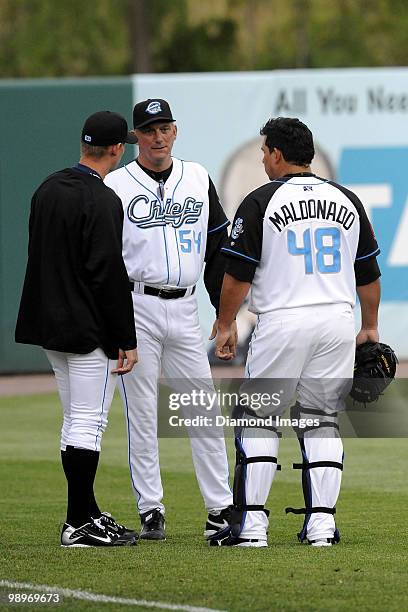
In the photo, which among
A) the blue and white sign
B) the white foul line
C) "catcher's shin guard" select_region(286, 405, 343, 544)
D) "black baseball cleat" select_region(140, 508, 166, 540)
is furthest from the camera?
the blue and white sign

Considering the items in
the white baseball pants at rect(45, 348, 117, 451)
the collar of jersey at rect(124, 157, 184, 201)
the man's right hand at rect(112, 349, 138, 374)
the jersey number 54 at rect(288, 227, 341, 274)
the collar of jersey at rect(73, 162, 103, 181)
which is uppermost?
the collar of jersey at rect(73, 162, 103, 181)

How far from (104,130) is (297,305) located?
1.28 meters

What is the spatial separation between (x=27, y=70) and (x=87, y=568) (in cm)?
2814

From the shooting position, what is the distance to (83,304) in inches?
261

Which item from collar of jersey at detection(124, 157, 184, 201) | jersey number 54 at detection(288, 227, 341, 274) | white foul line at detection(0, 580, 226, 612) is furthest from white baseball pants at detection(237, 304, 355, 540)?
white foul line at detection(0, 580, 226, 612)

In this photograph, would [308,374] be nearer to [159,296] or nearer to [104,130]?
[159,296]

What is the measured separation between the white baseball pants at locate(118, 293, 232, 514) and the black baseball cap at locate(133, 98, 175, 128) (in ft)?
2.93

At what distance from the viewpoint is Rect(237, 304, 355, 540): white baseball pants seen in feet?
21.5

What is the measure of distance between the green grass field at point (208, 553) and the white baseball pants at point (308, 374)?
239mm

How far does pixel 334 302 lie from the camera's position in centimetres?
660

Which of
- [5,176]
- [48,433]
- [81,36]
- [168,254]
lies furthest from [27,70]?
[168,254]

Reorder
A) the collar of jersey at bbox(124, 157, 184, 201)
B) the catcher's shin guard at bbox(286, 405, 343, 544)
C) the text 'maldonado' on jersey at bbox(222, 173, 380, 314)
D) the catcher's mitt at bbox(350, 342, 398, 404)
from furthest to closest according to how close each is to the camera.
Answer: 1. the collar of jersey at bbox(124, 157, 184, 201)
2. the catcher's mitt at bbox(350, 342, 398, 404)
3. the catcher's shin guard at bbox(286, 405, 343, 544)
4. the text 'maldonado' on jersey at bbox(222, 173, 380, 314)

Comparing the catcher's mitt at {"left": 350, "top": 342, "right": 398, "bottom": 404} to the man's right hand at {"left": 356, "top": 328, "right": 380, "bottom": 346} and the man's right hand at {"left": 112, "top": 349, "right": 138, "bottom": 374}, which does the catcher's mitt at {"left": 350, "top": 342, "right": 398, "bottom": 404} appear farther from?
the man's right hand at {"left": 112, "top": 349, "right": 138, "bottom": 374}

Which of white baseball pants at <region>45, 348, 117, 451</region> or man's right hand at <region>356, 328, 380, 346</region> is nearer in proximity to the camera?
white baseball pants at <region>45, 348, 117, 451</region>
